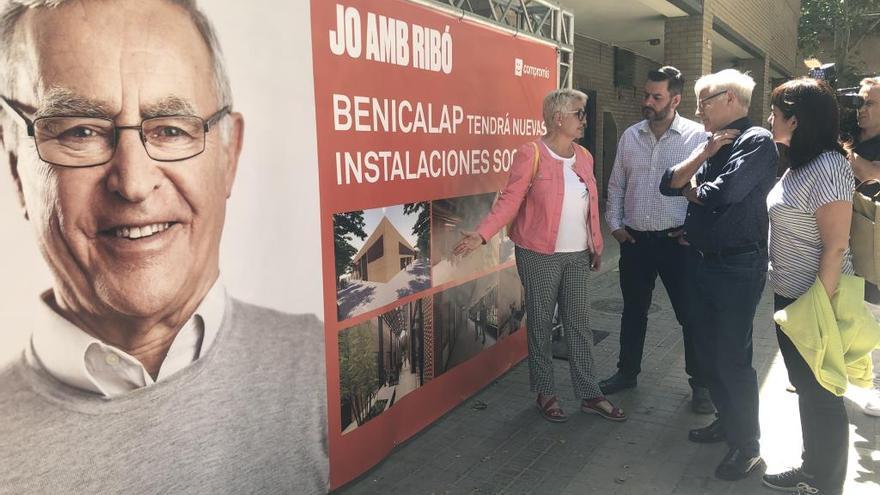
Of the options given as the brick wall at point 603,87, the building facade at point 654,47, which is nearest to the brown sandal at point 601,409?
the building facade at point 654,47

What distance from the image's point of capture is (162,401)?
7.41 ft

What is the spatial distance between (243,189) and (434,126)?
1349 millimetres

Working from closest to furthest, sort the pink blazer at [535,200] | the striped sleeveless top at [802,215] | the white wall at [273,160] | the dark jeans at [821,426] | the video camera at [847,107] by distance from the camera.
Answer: the white wall at [273,160]
the striped sleeveless top at [802,215]
the dark jeans at [821,426]
the video camera at [847,107]
the pink blazer at [535,200]

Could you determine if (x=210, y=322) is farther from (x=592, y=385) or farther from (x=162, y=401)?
(x=592, y=385)

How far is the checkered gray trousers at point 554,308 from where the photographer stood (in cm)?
380

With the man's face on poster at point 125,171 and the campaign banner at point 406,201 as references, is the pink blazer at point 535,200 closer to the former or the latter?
the campaign banner at point 406,201

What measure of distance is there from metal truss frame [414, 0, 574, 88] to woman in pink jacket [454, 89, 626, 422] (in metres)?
0.72

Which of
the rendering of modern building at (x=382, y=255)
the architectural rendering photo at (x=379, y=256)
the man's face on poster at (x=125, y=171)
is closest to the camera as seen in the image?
the man's face on poster at (x=125, y=171)

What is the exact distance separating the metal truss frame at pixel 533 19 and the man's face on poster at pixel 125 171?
5.92ft

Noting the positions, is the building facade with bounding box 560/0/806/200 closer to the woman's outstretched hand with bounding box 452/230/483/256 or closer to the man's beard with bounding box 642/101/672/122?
the man's beard with bounding box 642/101/672/122

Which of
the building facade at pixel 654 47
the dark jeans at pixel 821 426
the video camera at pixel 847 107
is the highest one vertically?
the building facade at pixel 654 47

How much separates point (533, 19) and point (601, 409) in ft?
9.27

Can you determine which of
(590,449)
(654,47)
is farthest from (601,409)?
(654,47)

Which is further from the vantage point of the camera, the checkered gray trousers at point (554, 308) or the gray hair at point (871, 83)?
the checkered gray trousers at point (554, 308)
